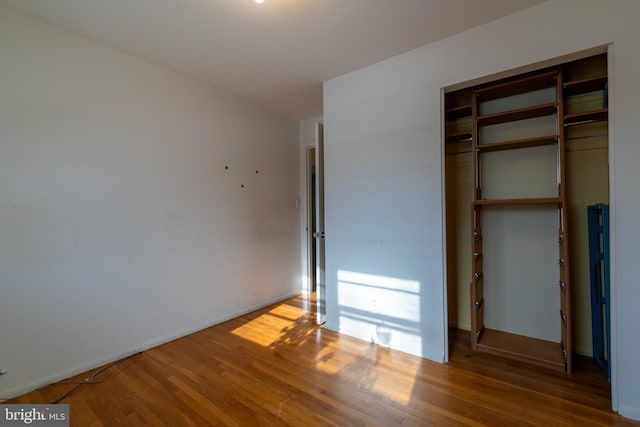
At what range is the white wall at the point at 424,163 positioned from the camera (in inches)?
68.5

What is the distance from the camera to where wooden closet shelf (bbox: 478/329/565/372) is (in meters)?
2.25

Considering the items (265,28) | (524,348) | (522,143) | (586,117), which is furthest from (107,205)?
(586,117)

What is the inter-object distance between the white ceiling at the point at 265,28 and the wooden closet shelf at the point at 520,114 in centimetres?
74

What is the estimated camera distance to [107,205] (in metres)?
2.45

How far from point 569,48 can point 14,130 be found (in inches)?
156

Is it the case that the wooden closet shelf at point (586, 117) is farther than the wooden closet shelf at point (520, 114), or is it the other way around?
the wooden closet shelf at point (520, 114)

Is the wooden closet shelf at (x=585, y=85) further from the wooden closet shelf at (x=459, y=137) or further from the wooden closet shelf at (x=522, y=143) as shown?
the wooden closet shelf at (x=459, y=137)

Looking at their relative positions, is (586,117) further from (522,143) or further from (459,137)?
(459,137)

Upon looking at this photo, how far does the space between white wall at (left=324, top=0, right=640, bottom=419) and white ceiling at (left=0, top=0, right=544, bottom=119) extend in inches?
8.2

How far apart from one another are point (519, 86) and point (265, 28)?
2.20m

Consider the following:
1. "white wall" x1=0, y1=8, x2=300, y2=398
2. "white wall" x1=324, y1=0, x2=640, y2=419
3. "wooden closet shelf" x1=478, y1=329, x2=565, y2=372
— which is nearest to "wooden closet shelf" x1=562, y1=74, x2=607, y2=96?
"white wall" x1=324, y1=0, x2=640, y2=419

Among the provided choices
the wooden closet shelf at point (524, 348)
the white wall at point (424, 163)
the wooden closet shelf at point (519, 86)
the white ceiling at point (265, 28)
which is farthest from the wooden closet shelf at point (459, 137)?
the wooden closet shelf at point (524, 348)

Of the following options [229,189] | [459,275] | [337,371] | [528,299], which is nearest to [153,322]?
[229,189]

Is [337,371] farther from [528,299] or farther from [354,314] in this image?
[528,299]
